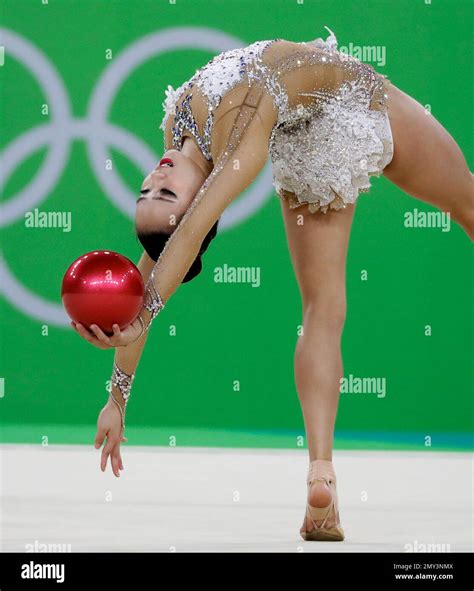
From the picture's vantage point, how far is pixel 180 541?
3049 millimetres

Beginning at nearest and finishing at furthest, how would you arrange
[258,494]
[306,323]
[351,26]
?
[306,323] < [258,494] < [351,26]

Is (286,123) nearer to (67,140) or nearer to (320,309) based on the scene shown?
(320,309)

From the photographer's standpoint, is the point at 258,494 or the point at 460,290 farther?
the point at 460,290

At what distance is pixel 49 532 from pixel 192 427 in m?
3.50

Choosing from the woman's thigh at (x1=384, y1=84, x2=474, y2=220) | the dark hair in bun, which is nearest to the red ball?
the dark hair in bun

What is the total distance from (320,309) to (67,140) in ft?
12.3

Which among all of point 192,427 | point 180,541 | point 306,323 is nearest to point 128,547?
point 180,541

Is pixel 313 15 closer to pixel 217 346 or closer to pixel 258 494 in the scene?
pixel 217 346

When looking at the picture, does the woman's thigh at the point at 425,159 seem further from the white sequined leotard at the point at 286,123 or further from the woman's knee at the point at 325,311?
the woman's knee at the point at 325,311

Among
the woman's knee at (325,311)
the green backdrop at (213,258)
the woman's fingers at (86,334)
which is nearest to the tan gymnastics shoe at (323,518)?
the woman's knee at (325,311)

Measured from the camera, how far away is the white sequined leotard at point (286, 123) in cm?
294

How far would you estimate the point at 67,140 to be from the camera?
6809 millimetres

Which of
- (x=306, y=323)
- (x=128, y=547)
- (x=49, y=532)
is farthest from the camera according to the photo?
(x=306, y=323)

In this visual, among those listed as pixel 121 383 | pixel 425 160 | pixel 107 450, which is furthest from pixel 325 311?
pixel 107 450
